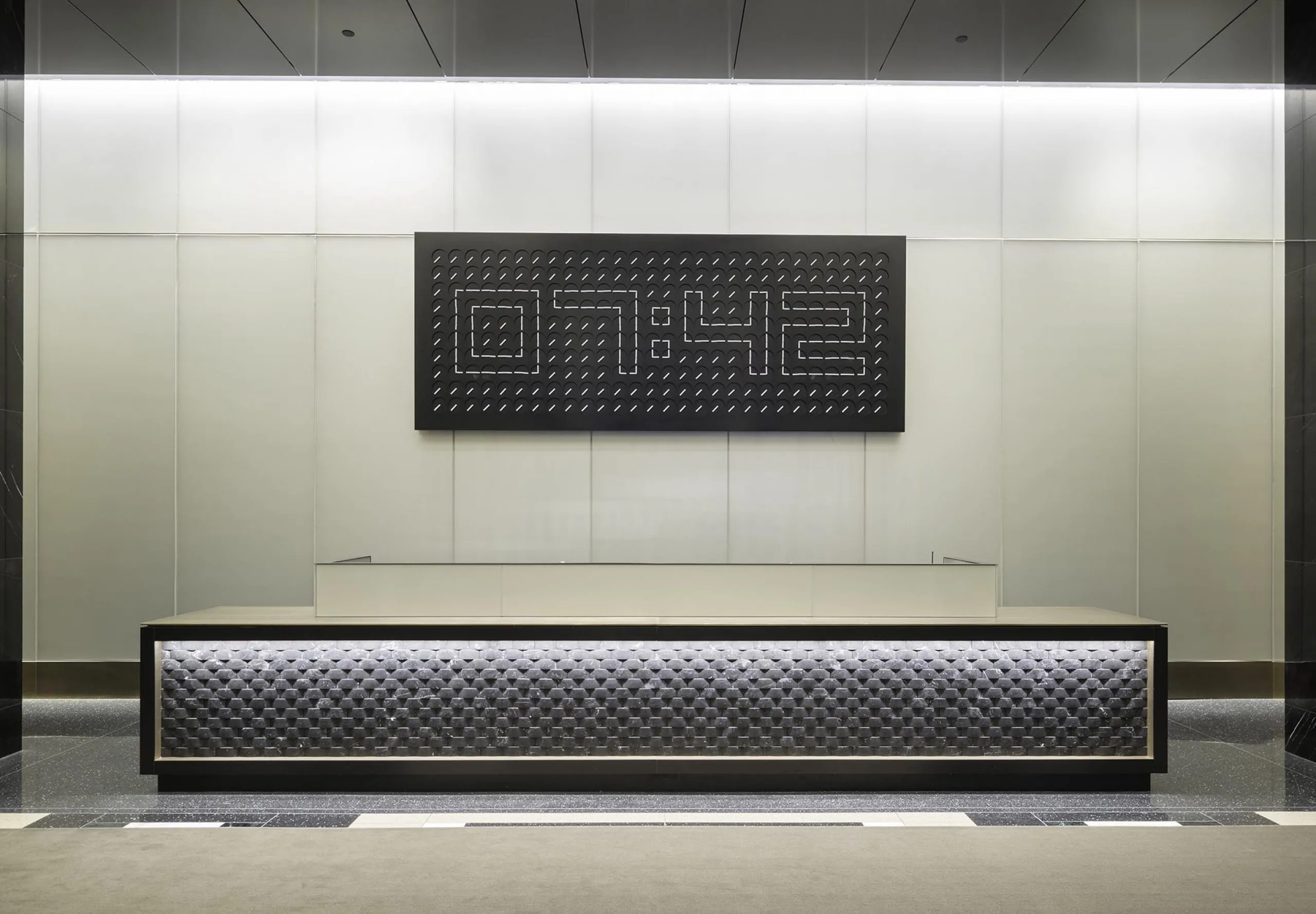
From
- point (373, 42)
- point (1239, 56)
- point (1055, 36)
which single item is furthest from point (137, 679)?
point (1239, 56)

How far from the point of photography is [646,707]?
11.0ft

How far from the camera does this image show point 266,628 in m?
3.35

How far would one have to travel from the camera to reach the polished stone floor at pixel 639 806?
10.0 ft

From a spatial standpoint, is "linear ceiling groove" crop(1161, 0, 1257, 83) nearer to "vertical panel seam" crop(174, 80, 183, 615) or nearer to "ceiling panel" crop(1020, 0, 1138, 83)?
"ceiling panel" crop(1020, 0, 1138, 83)

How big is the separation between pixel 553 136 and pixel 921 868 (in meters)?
4.41

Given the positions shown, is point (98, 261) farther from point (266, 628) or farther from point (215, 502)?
point (266, 628)

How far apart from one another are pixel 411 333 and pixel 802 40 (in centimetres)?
279

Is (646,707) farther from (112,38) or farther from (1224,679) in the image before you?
(112,38)

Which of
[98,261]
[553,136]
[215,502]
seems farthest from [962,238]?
[98,261]

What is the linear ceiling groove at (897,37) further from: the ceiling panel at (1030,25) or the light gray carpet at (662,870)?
the light gray carpet at (662,870)

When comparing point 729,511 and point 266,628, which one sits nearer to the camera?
point 266,628

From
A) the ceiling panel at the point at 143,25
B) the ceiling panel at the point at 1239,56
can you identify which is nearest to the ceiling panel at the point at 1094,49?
the ceiling panel at the point at 1239,56

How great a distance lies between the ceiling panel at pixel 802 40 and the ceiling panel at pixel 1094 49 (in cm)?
103

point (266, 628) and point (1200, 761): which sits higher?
point (266, 628)
